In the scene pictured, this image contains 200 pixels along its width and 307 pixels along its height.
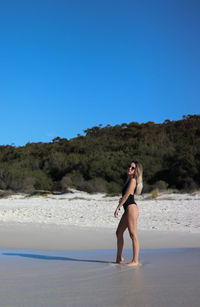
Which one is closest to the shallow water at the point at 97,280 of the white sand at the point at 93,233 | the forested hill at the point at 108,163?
the white sand at the point at 93,233

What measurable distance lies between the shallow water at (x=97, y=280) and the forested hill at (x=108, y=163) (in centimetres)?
1933

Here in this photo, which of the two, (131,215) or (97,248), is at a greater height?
(131,215)

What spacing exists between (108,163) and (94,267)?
2612cm

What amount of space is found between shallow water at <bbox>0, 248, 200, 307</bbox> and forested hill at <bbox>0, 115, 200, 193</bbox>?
1933 centimetres

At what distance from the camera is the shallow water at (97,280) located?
10.1 feet

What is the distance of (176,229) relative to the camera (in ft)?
29.7

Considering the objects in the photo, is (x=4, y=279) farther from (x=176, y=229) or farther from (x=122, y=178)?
(x=122, y=178)

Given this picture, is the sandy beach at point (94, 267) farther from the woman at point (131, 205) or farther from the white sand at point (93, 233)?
the woman at point (131, 205)

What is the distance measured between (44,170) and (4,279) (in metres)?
30.1

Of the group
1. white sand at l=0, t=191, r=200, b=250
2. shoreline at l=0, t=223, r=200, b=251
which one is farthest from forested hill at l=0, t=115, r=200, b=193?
shoreline at l=0, t=223, r=200, b=251

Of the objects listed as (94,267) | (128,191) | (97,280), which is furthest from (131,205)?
(97,280)

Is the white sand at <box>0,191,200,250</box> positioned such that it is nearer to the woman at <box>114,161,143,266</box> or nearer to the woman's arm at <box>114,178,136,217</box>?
the woman at <box>114,161,143,266</box>

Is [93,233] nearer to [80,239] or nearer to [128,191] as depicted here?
[80,239]

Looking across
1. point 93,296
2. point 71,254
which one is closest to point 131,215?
point 71,254
